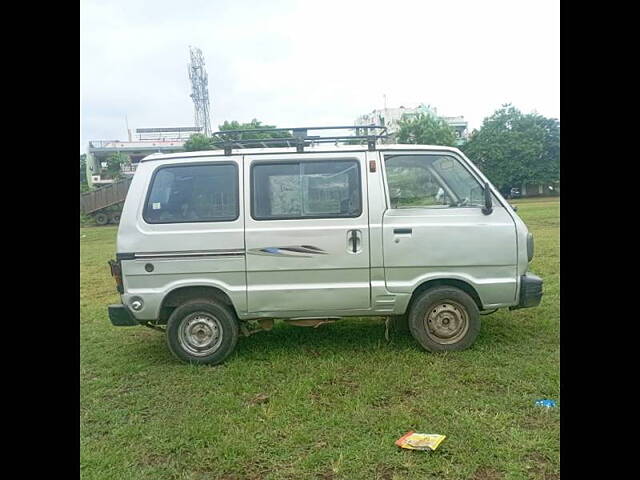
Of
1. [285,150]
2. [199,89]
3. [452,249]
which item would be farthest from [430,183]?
[199,89]

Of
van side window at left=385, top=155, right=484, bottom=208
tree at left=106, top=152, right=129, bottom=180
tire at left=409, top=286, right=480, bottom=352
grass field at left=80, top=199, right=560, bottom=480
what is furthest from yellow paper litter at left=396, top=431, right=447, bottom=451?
tree at left=106, top=152, right=129, bottom=180

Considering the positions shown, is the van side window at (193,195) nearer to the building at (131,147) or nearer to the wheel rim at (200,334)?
the wheel rim at (200,334)

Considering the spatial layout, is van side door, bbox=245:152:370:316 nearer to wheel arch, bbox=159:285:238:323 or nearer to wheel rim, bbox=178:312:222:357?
wheel arch, bbox=159:285:238:323

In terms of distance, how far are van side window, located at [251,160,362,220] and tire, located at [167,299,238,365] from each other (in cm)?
103

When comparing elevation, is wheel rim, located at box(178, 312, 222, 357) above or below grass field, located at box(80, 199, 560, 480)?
above

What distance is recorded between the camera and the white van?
14.5 ft

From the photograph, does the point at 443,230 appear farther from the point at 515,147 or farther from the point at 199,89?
the point at 199,89

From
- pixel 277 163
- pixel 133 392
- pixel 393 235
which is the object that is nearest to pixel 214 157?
pixel 277 163

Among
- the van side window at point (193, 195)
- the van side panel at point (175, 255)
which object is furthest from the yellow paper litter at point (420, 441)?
the van side window at point (193, 195)

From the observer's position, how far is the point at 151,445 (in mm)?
3262
